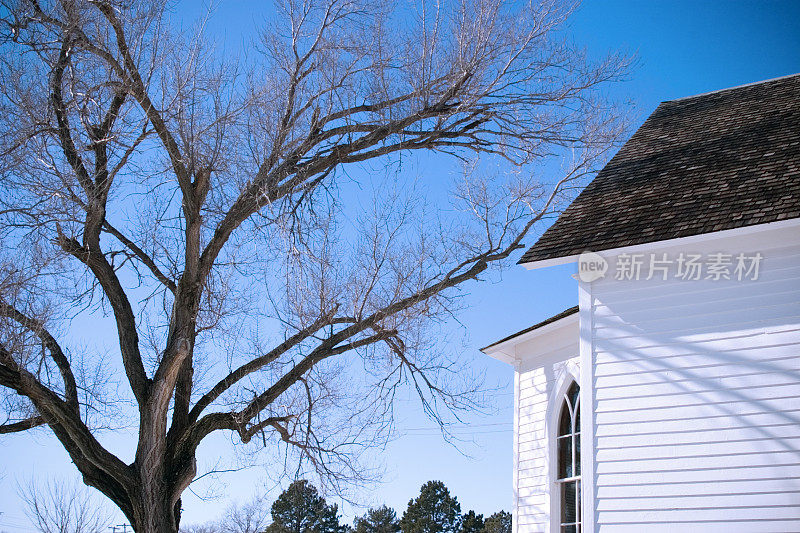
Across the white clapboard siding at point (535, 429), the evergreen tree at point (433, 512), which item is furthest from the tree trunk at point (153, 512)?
the evergreen tree at point (433, 512)

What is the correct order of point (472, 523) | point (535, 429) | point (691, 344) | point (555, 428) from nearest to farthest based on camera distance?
point (691, 344), point (555, 428), point (535, 429), point (472, 523)

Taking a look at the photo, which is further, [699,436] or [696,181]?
[696,181]

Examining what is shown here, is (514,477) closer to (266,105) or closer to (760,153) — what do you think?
(760,153)

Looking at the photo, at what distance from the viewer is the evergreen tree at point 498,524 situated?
165 feet

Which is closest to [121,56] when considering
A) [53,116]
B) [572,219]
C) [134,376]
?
[53,116]

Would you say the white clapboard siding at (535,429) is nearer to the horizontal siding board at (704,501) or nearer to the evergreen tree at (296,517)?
the horizontal siding board at (704,501)

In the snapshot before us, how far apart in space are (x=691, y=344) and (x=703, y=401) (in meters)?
0.64

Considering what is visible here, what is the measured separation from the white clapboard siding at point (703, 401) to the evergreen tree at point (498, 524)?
143 feet

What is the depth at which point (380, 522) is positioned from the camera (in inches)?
2082

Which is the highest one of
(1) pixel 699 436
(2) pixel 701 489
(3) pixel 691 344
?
(3) pixel 691 344

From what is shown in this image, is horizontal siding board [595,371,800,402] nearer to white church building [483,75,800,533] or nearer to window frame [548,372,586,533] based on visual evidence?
white church building [483,75,800,533]


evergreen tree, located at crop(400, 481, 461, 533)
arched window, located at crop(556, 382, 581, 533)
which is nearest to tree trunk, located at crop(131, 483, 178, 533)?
arched window, located at crop(556, 382, 581, 533)

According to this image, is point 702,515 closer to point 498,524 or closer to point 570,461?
point 570,461

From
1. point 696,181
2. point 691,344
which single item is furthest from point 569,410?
point 696,181
